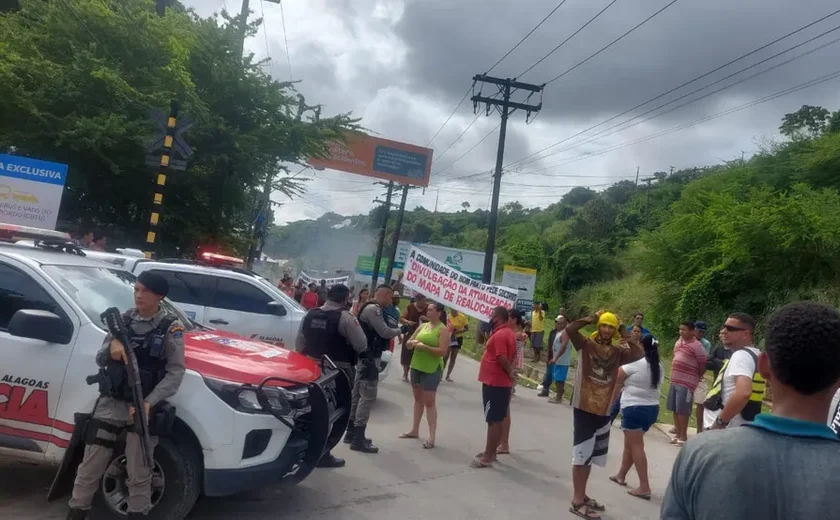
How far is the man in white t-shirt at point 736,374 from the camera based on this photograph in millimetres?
5219

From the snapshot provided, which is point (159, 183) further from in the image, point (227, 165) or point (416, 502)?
point (416, 502)

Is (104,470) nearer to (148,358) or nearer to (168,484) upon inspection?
(168,484)

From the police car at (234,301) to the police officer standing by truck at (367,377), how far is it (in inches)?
113

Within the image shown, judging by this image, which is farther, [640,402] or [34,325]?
[640,402]

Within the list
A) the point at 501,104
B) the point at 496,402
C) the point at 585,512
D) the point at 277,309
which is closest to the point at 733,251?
the point at 501,104

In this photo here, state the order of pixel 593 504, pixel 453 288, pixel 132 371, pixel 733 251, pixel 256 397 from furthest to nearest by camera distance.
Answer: pixel 733 251
pixel 453 288
pixel 593 504
pixel 256 397
pixel 132 371

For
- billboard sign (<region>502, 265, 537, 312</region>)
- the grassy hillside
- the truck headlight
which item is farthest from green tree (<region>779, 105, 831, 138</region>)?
the truck headlight

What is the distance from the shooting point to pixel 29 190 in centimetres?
1338

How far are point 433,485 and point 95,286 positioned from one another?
356cm

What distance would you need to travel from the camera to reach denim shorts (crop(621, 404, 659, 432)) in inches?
282

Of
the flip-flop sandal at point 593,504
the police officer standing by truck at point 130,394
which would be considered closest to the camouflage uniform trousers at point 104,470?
the police officer standing by truck at point 130,394

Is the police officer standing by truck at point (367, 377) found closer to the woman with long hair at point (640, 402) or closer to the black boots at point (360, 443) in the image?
the black boots at point (360, 443)

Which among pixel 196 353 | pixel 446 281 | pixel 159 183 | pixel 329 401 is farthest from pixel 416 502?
pixel 159 183

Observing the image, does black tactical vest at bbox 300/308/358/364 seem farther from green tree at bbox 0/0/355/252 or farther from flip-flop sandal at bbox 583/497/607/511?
green tree at bbox 0/0/355/252
